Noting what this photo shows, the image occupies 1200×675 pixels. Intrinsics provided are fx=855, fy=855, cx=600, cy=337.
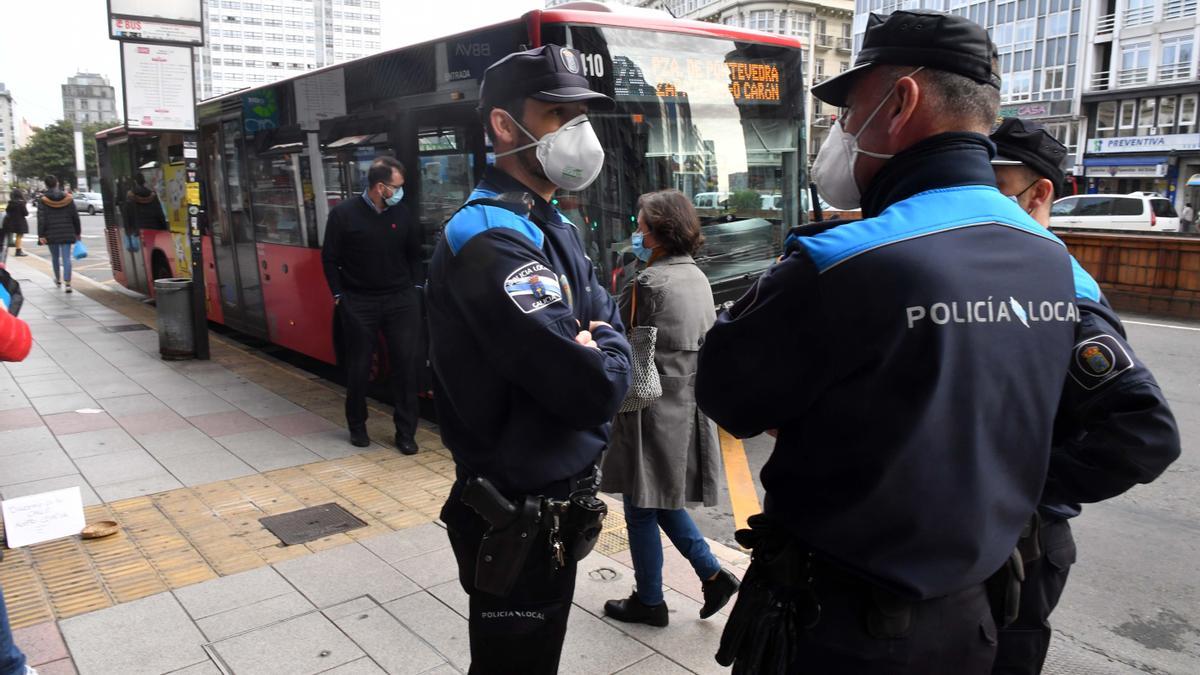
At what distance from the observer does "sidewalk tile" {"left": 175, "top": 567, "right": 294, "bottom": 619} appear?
150 inches

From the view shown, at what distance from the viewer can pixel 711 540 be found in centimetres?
475

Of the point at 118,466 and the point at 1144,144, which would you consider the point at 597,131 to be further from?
the point at 1144,144

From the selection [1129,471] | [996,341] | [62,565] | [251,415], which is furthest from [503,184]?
[251,415]

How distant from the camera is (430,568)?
4.22 m

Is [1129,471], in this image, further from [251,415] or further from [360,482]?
[251,415]

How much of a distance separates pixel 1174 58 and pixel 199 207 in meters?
46.5

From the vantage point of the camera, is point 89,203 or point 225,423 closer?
point 225,423

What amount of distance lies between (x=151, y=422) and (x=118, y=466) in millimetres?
1156

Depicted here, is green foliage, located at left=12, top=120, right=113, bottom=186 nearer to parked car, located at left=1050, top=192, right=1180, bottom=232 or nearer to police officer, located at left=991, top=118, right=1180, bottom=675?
parked car, located at left=1050, top=192, right=1180, bottom=232

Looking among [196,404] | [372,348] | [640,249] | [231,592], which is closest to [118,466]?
[196,404]

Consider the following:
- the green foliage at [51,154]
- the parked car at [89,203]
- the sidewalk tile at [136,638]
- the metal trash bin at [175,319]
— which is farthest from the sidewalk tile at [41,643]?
the green foliage at [51,154]

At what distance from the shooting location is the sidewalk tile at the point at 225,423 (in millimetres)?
6645

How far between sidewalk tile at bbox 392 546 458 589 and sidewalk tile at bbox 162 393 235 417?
3716 millimetres

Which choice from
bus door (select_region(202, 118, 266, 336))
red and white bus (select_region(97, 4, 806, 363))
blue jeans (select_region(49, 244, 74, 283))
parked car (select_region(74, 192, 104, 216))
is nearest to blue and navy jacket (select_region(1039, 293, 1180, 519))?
red and white bus (select_region(97, 4, 806, 363))
